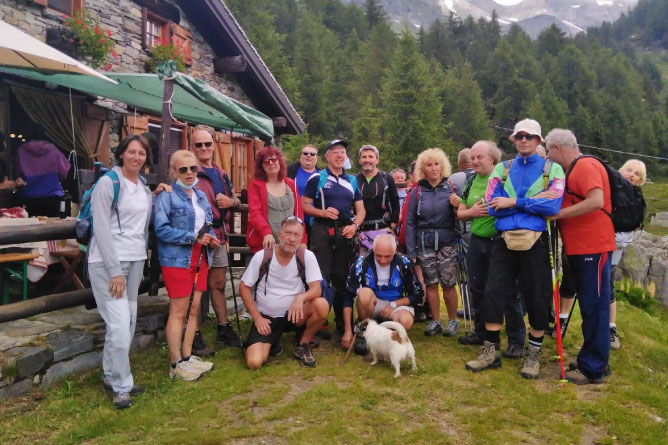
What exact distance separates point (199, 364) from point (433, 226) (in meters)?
2.68

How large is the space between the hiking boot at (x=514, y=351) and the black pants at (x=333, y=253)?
171cm

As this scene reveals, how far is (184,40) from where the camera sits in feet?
32.1

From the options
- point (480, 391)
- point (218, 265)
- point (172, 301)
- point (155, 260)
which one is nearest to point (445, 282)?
point (480, 391)

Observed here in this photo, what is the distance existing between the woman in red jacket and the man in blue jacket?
6.32 ft

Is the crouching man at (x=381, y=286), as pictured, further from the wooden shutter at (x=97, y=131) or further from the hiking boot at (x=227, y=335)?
the wooden shutter at (x=97, y=131)

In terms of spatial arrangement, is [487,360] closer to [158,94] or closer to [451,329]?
[451,329]

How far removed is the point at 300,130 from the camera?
42.8ft

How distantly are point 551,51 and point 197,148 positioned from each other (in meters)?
83.6

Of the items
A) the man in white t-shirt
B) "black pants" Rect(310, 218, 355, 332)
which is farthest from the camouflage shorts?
the man in white t-shirt

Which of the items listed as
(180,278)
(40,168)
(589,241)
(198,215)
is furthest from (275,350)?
(40,168)

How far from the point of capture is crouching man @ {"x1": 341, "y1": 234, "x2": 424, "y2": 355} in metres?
4.56

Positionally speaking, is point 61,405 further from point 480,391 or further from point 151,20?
point 151,20

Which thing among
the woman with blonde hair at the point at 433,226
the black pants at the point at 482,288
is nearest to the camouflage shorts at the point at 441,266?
the woman with blonde hair at the point at 433,226

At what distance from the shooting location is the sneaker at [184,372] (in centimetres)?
391
